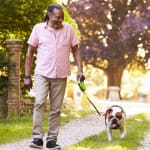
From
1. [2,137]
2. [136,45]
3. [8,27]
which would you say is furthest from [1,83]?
[136,45]

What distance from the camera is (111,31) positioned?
113 ft

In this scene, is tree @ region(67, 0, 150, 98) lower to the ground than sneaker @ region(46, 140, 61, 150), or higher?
higher

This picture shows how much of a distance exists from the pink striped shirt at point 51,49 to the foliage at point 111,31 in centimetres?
2494

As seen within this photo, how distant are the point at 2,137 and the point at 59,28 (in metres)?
3.33

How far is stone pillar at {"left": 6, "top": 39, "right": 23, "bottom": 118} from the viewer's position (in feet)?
49.6

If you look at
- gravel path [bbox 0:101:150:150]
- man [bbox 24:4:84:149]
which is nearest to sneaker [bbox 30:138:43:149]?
man [bbox 24:4:84:149]

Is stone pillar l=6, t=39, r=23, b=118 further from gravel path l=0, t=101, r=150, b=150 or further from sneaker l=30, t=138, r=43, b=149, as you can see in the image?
sneaker l=30, t=138, r=43, b=149

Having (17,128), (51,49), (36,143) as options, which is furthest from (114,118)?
(17,128)

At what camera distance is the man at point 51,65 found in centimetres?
823

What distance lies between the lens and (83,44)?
34438mm

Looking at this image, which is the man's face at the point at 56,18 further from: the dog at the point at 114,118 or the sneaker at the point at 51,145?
the dog at the point at 114,118

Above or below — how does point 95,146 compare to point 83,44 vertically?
below

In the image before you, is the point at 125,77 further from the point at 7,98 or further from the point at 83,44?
the point at 7,98

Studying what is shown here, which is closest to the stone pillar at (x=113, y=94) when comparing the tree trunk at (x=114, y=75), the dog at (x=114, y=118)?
the tree trunk at (x=114, y=75)
